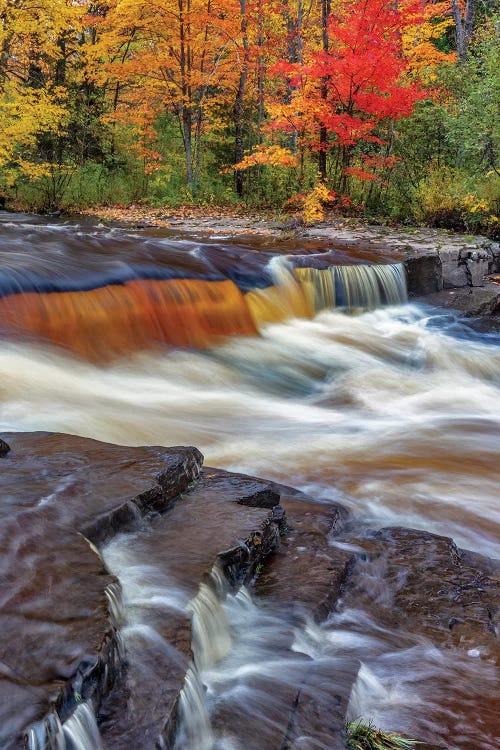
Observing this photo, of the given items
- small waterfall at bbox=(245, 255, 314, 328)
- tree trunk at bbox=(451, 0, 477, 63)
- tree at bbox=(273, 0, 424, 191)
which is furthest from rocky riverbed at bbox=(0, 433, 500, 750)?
tree trunk at bbox=(451, 0, 477, 63)

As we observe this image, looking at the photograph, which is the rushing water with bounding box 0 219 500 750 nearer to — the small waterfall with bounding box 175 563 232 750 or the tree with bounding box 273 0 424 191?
the small waterfall with bounding box 175 563 232 750

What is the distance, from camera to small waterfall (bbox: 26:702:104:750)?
169 centimetres

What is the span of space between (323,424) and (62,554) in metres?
3.80

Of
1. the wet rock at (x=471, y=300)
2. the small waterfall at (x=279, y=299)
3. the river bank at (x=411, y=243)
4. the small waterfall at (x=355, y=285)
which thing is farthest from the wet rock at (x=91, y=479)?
the river bank at (x=411, y=243)

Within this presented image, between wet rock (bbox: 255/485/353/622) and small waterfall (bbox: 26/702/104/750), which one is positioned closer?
small waterfall (bbox: 26/702/104/750)

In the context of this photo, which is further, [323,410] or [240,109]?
[240,109]

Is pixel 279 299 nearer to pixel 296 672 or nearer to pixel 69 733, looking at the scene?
pixel 296 672

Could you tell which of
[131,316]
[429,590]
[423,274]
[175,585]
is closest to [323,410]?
[131,316]

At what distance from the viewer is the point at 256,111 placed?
20516mm

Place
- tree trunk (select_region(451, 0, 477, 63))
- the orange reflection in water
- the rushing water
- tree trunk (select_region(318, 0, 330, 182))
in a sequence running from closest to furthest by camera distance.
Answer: the rushing water → the orange reflection in water → tree trunk (select_region(318, 0, 330, 182)) → tree trunk (select_region(451, 0, 477, 63))

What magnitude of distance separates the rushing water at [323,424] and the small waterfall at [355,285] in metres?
0.03

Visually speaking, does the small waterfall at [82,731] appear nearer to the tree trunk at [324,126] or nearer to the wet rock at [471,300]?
the wet rock at [471,300]

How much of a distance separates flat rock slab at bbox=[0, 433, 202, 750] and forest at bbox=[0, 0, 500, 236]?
10.9 m

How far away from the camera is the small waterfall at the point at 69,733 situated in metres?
1.69
